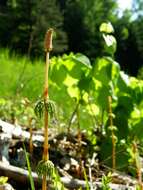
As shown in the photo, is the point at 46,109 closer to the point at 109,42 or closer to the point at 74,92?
the point at 109,42

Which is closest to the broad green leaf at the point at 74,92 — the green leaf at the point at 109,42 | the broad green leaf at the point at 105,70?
the broad green leaf at the point at 105,70

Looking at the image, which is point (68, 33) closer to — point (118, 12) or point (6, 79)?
point (118, 12)

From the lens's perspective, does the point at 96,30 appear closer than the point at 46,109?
No

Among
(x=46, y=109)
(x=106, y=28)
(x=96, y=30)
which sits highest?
(x=96, y=30)

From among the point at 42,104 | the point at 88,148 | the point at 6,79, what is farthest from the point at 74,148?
the point at 6,79

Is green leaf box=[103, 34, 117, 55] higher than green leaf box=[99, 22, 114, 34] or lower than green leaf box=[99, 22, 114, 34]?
lower

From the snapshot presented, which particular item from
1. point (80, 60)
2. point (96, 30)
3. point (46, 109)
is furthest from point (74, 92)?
point (96, 30)

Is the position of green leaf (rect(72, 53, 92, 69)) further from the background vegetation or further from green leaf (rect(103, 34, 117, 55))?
the background vegetation

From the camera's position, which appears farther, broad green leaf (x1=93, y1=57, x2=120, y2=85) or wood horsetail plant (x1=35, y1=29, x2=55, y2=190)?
broad green leaf (x1=93, y1=57, x2=120, y2=85)

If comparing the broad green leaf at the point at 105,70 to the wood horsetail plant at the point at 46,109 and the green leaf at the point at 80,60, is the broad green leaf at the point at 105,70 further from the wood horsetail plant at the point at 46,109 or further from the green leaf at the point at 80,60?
the wood horsetail plant at the point at 46,109

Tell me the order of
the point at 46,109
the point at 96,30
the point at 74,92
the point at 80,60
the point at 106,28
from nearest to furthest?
the point at 46,109
the point at 106,28
the point at 80,60
the point at 74,92
the point at 96,30

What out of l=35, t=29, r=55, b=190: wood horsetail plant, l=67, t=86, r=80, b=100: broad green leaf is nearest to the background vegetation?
l=67, t=86, r=80, b=100: broad green leaf
